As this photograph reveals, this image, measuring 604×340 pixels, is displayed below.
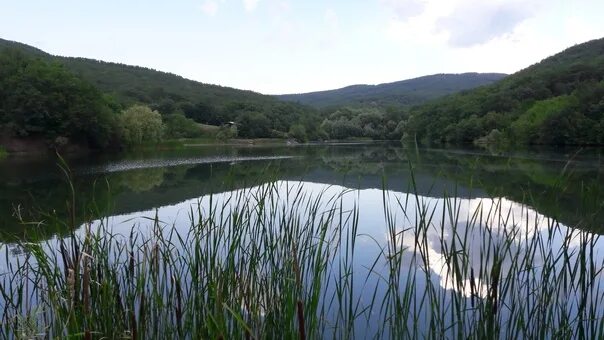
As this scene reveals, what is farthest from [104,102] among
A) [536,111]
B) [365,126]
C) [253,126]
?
[365,126]

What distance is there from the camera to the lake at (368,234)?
287cm

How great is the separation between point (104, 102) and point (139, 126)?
4.23 m

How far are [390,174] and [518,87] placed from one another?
211 feet

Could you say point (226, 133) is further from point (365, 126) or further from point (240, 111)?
point (365, 126)

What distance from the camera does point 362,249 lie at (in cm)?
826

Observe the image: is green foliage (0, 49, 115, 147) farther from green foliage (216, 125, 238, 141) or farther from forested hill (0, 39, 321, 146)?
green foliage (216, 125, 238, 141)

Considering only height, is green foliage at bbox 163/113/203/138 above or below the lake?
above

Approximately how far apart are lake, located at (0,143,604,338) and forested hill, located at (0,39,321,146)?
1799cm

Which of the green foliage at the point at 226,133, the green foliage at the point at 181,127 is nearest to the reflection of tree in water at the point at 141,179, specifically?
the green foliage at the point at 181,127

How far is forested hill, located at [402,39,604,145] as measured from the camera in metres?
48.5

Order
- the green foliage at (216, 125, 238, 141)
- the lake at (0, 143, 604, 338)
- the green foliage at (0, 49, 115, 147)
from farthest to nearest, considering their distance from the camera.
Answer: the green foliage at (216, 125, 238, 141), the green foliage at (0, 49, 115, 147), the lake at (0, 143, 604, 338)

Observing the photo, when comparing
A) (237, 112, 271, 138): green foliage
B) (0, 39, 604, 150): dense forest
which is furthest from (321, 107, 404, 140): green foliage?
(237, 112, 271, 138): green foliage

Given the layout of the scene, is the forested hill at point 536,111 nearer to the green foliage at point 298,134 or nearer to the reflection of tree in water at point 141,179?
the green foliage at point 298,134

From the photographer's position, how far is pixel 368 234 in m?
6.34
